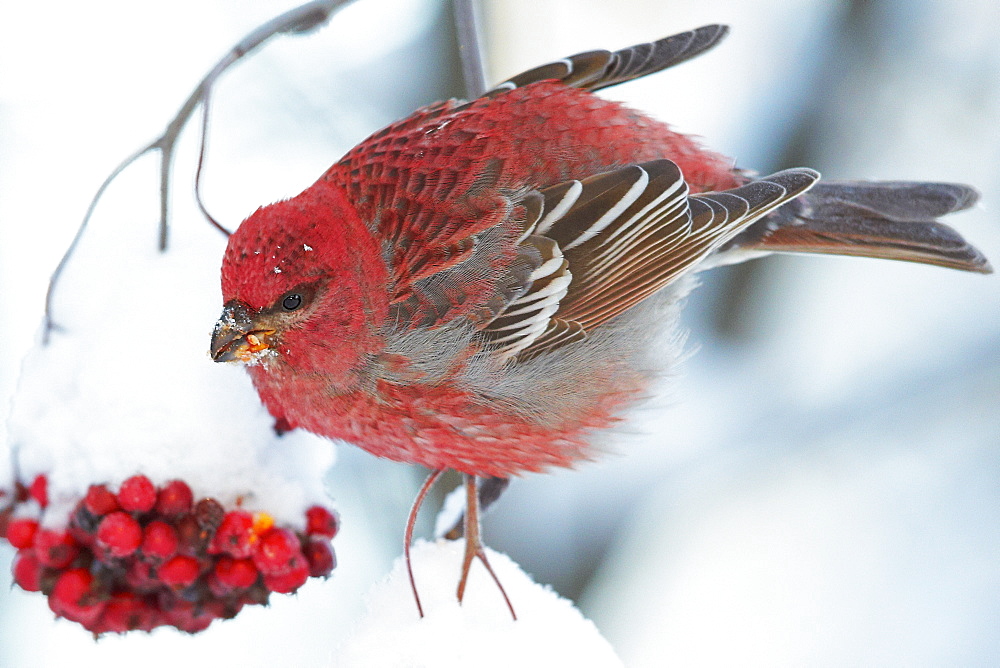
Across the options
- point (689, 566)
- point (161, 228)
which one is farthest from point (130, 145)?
point (689, 566)

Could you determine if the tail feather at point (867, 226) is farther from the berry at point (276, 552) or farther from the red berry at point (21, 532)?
the red berry at point (21, 532)

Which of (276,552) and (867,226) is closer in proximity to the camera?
(276,552)

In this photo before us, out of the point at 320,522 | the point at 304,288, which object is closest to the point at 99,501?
the point at 320,522

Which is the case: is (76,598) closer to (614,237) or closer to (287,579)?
(287,579)

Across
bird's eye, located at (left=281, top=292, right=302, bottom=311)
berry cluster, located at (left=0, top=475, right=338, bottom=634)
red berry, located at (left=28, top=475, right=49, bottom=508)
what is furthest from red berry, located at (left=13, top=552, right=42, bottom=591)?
bird's eye, located at (left=281, top=292, right=302, bottom=311)

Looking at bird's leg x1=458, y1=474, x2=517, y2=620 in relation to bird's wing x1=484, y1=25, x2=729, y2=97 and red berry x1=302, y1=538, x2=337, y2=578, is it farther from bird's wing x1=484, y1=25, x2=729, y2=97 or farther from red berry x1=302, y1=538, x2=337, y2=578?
bird's wing x1=484, y1=25, x2=729, y2=97

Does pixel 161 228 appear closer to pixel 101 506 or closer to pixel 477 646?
pixel 101 506

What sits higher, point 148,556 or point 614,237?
point 614,237

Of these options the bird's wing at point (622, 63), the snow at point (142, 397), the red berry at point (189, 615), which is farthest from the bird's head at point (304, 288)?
the bird's wing at point (622, 63)
